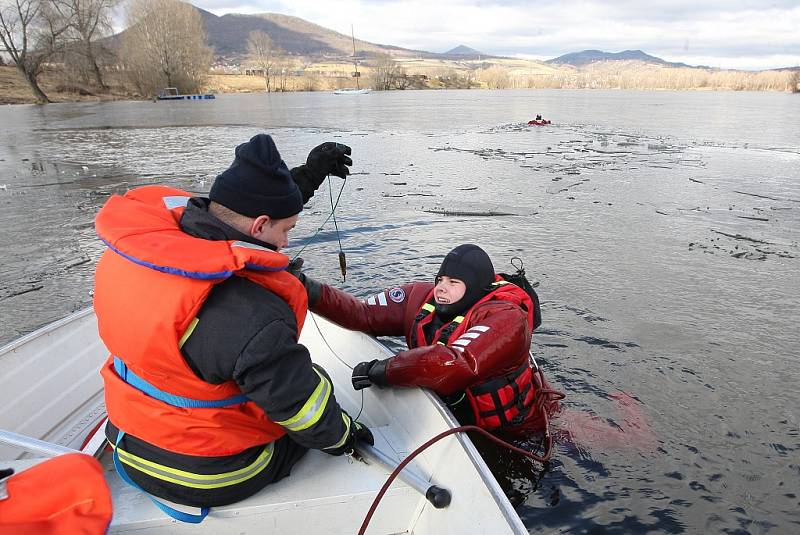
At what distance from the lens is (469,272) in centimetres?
309

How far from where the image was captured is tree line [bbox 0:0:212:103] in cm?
4800

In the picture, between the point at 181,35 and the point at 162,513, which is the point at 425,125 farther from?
the point at 181,35

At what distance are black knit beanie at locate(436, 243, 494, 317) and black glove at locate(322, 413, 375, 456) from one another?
0.93 meters

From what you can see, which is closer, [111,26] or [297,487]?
[297,487]

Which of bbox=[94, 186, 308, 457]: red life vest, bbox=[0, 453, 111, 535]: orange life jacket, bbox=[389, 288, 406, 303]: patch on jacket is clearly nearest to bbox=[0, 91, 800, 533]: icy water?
bbox=[389, 288, 406, 303]: patch on jacket

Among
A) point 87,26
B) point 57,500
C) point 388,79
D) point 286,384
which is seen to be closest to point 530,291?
point 286,384

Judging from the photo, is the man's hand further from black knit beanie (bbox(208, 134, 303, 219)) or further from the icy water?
the icy water

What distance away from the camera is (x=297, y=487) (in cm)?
234

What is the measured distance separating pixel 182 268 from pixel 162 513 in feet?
3.69

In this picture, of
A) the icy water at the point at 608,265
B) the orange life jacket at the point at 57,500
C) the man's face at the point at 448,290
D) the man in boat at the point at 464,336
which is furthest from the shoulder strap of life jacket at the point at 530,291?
the orange life jacket at the point at 57,500

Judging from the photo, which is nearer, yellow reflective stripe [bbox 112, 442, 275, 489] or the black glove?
yellow reflective stripe [bbox 112, 442, 275, 489]

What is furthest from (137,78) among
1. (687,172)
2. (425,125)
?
(687,172)

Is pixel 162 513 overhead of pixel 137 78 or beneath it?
beneath

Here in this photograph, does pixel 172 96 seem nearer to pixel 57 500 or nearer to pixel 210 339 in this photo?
pixel 210 339
